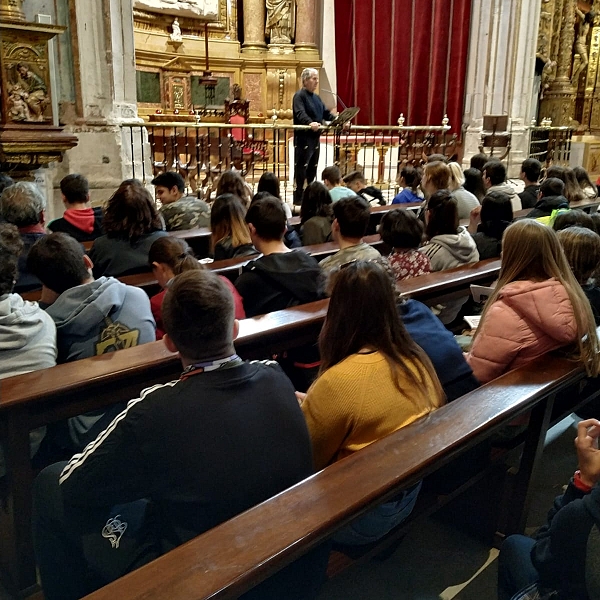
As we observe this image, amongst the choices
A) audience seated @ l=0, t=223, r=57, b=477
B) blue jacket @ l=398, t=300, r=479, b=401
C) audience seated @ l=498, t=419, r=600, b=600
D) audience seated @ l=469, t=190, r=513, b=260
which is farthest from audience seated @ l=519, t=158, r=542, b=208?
audience seated @ l=0, t=223, r=57, b=477

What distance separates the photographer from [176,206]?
4176 mm

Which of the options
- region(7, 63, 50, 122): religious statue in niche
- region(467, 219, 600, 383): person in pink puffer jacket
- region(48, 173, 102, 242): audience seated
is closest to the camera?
region(467, 219, 600, 383): person in pink puffer jacket

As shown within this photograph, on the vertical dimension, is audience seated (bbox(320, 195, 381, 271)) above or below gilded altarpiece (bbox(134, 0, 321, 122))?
below

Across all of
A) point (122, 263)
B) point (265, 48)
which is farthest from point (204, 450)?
point (265, 48)

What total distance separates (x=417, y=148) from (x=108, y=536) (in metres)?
8.03

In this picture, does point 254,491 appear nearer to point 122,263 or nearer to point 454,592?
point 454,592

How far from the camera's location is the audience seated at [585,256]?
235 cm

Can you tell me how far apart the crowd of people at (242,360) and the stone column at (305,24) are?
768 centimetres

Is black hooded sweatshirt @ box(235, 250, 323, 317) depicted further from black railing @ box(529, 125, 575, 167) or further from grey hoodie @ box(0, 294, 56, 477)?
black railing @ box(529, 125, 575, 167)

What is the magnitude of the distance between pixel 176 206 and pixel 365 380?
2902mm

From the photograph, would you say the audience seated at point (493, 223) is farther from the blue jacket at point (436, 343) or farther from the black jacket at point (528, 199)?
the black jacket at point (528, 199)

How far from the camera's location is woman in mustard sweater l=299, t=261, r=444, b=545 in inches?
61.1

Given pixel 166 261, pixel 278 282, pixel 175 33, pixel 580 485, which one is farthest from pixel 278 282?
pixel 175 33

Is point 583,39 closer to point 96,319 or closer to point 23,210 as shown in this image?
point 23,210
